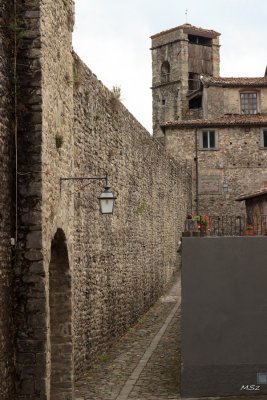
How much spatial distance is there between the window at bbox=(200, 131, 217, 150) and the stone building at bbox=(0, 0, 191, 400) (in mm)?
20828

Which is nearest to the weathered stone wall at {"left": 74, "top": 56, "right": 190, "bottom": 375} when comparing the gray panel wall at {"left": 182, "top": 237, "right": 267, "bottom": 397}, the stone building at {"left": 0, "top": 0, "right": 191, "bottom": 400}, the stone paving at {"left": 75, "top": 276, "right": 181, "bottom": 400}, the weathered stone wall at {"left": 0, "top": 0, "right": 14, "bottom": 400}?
the stone building at {"left": 0, "top": 0, "right": 191, "bottom": 400}

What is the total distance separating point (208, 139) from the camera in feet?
116

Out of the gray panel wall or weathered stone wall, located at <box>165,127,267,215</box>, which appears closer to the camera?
the gray panel wall

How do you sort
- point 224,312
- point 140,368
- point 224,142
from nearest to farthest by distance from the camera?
point 224,312, point 140,368, point 224,142

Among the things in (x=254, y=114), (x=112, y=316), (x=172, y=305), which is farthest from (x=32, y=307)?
(x=254, y=114)

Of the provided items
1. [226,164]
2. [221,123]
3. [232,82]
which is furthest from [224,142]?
[232,82]

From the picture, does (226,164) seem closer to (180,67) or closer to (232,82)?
(232,82)

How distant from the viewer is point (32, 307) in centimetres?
796

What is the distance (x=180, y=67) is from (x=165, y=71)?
1.85m

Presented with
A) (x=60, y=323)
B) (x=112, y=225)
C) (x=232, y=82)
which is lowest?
(x=60, y=323)

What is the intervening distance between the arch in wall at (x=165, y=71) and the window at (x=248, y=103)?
43.6 ft

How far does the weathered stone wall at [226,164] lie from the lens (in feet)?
115

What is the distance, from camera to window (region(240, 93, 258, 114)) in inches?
1526

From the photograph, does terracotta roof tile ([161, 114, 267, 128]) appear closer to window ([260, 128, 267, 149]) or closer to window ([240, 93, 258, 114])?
window ([260, 128, 267, 149])
